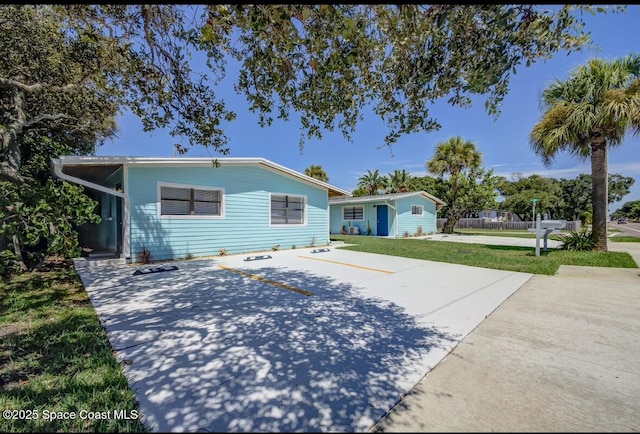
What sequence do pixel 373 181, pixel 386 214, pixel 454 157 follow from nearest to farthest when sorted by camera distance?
pixel 386 214 → pixel 454 157 → pixel 373 181

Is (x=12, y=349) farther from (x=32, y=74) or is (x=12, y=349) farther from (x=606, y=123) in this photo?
(x=606, y=123)

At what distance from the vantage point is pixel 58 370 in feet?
8.51

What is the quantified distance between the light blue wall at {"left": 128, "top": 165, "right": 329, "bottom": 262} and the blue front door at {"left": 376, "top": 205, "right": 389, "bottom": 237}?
775 centimetres

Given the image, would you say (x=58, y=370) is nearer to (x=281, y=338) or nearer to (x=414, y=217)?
(x=281, y=338)

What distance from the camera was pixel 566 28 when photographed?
2785mm

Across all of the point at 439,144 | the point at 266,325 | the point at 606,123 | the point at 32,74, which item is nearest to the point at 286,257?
the point at 266,325

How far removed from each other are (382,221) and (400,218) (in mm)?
1292

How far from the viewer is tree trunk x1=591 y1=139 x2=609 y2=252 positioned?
941cm

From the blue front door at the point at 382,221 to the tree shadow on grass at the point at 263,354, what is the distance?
1498 cm

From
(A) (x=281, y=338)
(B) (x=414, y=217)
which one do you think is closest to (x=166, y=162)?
(A) (x=281, y=338)

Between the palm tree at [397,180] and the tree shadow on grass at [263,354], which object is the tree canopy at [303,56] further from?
the palm tree at [397,180]

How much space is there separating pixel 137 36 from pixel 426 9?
4.15 m

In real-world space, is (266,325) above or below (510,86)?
below

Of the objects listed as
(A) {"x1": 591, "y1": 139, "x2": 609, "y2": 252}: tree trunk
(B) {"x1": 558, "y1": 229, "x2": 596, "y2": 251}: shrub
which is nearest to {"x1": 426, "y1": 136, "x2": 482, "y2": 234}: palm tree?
(B) {"x1": 558, "y1": 229, "x2": 596, "y2": 251}: shrub
